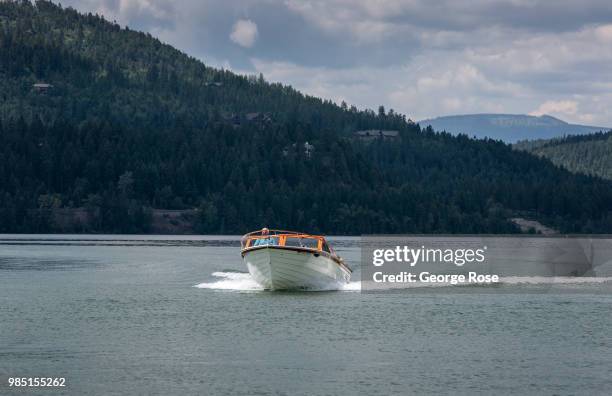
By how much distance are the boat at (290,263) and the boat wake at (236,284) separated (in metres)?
3.96

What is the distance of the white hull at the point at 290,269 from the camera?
8144cm

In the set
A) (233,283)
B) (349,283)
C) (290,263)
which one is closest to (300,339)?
(290,263)

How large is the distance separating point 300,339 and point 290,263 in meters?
19.4

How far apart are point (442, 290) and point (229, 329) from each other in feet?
110

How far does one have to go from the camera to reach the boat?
81.1 metres

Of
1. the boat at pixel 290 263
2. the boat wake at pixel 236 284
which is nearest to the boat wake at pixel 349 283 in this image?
the boat wake at pixel 236 284

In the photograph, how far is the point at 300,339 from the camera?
62.6m

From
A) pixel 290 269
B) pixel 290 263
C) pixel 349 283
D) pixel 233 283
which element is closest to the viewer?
pixel 290 263

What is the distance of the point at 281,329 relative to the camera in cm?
6625

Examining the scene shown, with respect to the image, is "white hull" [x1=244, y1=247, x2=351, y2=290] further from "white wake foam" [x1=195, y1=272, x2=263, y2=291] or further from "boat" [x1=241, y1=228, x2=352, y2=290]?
"white wake foam" [x1=195, y1=272, x2=263, y2=291]

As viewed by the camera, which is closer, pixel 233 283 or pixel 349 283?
pixel 349 283

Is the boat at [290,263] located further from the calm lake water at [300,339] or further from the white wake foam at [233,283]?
the white wake foam at [233,283]

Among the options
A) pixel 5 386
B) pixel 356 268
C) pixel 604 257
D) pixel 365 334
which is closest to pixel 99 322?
pixel 365 334

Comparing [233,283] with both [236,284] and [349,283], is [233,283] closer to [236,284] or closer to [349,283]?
[236,284]
